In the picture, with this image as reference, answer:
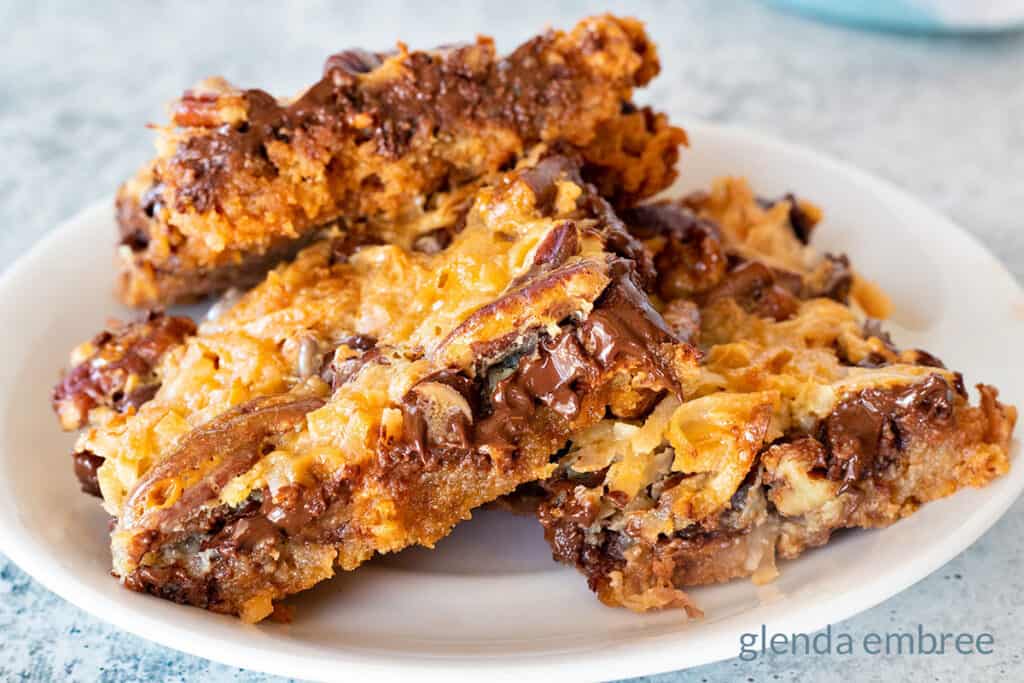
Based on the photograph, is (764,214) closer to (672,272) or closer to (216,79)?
(672,272)

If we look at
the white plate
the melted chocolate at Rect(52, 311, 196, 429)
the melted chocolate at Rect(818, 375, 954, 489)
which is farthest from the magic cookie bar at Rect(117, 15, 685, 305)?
the melted chocolate at Rect(818, 375, 954, 489)

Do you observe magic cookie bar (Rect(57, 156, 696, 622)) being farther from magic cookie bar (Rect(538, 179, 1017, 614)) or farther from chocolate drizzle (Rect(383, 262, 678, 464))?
magic cookie bar (Rect(538, 179, 1017, 614))

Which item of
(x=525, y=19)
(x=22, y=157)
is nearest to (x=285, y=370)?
(x=22, y=157)

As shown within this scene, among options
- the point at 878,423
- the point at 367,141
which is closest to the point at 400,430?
the point at 367,141

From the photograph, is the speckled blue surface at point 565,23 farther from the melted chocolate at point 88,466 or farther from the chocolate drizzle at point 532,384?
the chocolate drizzle at point 532,384

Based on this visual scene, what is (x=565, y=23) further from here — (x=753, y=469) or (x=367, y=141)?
(x=753, y=469)
